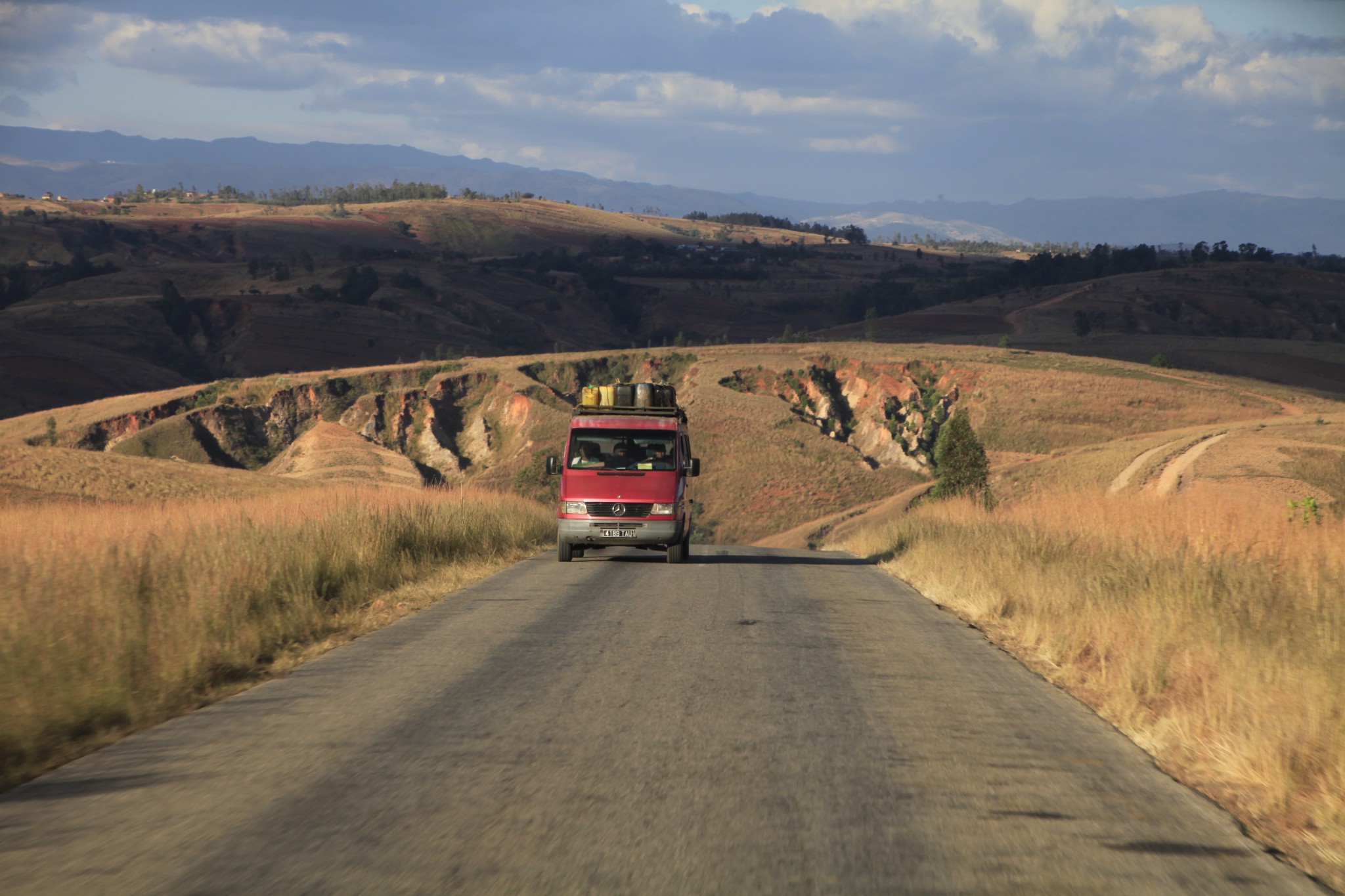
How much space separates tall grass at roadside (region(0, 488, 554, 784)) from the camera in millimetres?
7008

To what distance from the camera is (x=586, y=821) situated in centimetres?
509

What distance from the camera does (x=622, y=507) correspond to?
18.2 m

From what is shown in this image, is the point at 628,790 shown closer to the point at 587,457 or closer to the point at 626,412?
the point at 587,457

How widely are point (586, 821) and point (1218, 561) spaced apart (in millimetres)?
8458

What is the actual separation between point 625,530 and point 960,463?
3196 centimetres

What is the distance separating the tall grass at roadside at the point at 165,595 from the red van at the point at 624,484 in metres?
1.72

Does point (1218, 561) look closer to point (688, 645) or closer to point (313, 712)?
point (688, 645)

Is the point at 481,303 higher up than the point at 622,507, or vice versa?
the point at 622,507

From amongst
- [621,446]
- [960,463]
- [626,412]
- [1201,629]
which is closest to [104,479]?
[626,412]

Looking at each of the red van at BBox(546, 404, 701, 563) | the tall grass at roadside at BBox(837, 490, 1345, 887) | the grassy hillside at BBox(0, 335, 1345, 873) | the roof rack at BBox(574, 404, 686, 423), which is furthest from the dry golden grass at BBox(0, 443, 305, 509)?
the tall grass at roadside at BBox(837, 490, 1345, 887)

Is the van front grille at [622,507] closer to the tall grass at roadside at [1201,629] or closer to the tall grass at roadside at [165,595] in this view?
the tall grass at roadside at [165,595]

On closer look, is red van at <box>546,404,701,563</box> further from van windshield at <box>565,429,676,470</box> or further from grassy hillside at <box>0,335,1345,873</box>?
grassy hillside at <box>0,335,1345,873</box>

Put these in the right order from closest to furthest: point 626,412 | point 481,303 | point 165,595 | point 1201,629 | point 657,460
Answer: point 1201,629
point 165,595
point 657,460
point 626,412
point 481,303

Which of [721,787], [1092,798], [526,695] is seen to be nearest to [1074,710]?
[1092,798]
